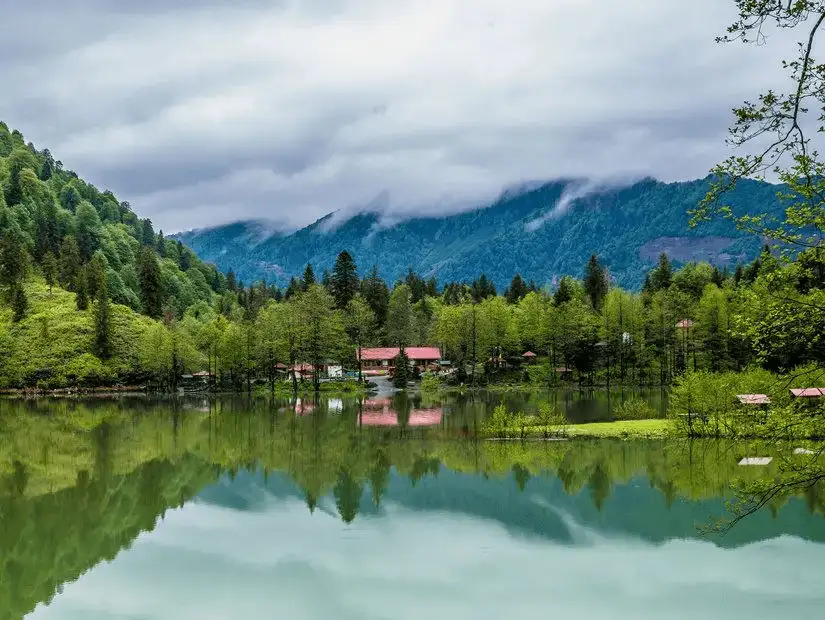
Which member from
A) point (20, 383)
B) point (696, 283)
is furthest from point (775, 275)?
point (696, 283)

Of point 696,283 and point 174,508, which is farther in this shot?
point 696,283

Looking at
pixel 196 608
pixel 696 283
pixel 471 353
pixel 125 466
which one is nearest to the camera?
pixel 196 608

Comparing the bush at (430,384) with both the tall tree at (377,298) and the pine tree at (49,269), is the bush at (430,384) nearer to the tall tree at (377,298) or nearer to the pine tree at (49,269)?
the tall tree at (377,298)

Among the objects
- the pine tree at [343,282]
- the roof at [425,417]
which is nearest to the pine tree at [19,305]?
the pine tree at [343,282]

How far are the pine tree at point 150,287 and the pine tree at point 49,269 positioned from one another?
14305mm

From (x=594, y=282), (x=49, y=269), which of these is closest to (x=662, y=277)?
(x=594, y=282)

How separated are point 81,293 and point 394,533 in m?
105

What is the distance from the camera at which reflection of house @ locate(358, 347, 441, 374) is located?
397 feet

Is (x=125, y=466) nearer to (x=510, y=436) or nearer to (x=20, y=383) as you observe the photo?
(x=510, y=436)

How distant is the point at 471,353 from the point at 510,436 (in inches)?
2425

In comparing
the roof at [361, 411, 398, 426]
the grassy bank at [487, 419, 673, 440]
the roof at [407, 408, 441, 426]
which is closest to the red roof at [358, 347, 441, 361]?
the roof at [361, 411, 398, 426]

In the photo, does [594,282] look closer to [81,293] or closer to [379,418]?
[379,418]

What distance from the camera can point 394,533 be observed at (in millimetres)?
28422

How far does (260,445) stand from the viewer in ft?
163
